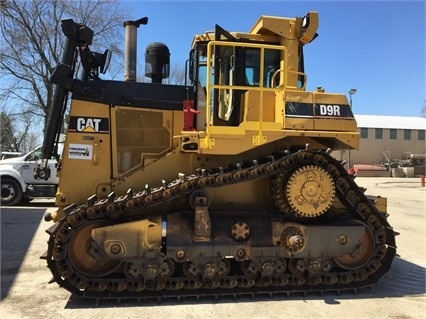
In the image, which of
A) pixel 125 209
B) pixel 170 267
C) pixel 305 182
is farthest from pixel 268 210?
pixel 125 209

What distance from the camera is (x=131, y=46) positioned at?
6715mm

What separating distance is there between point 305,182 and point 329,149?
0.73 m

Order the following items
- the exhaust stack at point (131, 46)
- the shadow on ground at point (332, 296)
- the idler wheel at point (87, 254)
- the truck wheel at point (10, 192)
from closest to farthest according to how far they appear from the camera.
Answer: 1. the shadow on ground at point (332, 296)
2. the idler wheel at point (87, 254)
3. the exhaust stack at point (131, 46)
4. the truck wheel at point (10, 192)

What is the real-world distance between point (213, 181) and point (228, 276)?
4.37 ft

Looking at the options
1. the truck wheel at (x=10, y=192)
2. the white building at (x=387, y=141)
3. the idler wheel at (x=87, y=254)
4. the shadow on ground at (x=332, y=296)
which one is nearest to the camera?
the shadow on ground at (x=332, y=296)

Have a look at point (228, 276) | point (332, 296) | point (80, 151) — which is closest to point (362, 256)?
point (332, 296)

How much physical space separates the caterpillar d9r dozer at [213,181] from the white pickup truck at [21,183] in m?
8.87

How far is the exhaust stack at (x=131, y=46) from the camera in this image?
671 centimetres

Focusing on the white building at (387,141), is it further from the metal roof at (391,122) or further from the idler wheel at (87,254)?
the idler wheel at (87,254)

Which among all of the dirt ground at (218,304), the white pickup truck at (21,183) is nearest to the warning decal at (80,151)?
the dirt ground at (218,304)

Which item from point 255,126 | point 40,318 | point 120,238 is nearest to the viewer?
point 40,318

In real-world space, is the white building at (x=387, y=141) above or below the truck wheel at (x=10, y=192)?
above

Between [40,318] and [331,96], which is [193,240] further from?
[331,96]

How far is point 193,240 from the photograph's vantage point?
18.6 feet
